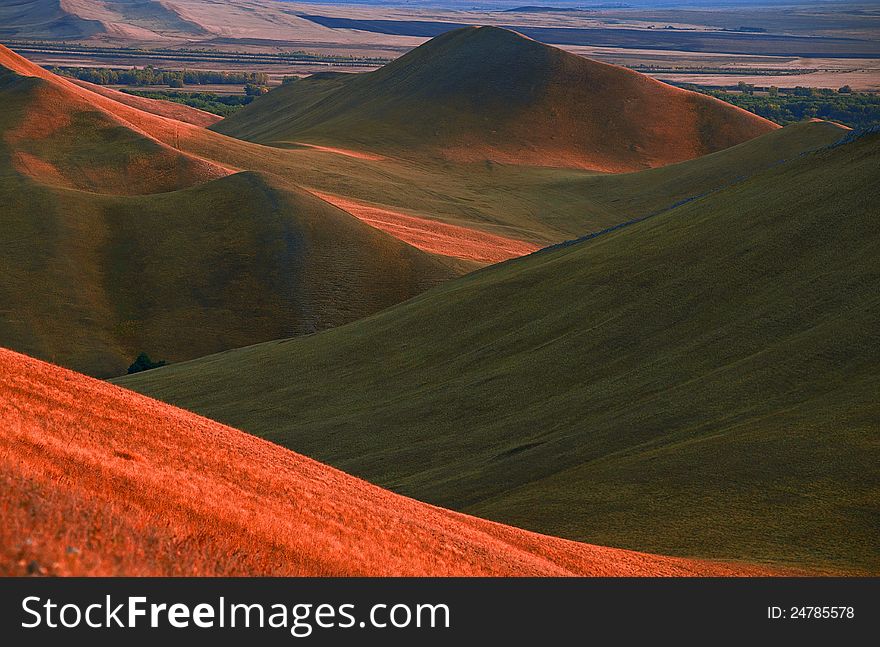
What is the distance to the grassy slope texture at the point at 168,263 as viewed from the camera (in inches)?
3516

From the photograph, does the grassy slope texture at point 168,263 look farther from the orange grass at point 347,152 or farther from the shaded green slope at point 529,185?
the orange grass at point 347,152

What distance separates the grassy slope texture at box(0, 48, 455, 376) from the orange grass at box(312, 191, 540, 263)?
9.75 meters

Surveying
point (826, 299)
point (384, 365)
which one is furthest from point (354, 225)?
point (826, 299)

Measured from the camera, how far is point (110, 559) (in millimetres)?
17125

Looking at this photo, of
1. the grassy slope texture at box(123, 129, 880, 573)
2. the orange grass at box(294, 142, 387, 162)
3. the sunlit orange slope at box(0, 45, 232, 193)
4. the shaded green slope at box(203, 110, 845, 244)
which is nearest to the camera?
the grassy slope texture at box(123, 129, 880, 573)

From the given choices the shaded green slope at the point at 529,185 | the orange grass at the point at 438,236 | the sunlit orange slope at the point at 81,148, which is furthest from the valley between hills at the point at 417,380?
the shaded green slope at the point at 529,185

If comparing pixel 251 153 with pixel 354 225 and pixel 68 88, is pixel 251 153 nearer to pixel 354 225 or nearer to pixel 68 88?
pixel 68 88

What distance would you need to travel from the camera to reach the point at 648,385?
47.5m

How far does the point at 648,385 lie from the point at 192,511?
29.8 meters

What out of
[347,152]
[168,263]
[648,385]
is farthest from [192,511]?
[347,152]

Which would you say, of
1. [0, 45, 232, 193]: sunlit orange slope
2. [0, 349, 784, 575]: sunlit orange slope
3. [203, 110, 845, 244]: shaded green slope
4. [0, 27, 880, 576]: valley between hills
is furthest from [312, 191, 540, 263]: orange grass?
[0, 349, 784, 575]: sunlit orange slope

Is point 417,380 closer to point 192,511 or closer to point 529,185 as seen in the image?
point 192,511

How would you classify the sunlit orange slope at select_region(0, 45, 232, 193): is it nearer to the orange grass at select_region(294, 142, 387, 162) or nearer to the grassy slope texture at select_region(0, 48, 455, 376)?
the grassy slope texture at select_region(0, 48, 455, 376)

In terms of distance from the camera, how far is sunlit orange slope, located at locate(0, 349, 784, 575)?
714 inches
